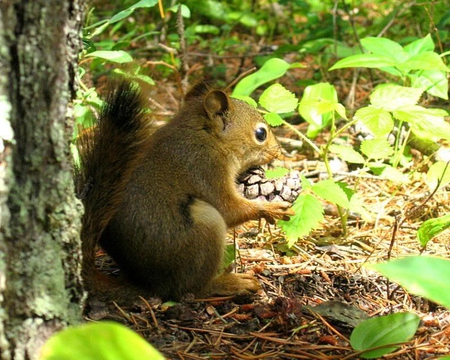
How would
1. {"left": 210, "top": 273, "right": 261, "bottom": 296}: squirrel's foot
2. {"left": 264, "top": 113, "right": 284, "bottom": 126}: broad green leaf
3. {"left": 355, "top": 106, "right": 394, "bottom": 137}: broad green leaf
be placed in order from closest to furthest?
1. {"left": 210, "top": 273, "right": 261, "bottom": 296}: squirrel's foot
2. {"left": 355, "top": 106, "right": 394, "bottom": 137}: broad green leaf
3. {"left": 264, "top": 113, "right": 284, "bottom": 126}: broad green leaf

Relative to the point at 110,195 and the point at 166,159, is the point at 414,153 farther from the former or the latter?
the point at 110,195

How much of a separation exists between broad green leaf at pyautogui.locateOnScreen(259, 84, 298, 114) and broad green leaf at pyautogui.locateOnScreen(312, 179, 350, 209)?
13.9 inches

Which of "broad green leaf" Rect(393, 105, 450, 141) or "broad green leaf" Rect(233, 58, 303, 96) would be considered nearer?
"broad green leaf" Rect(393, 105, 450, 141)

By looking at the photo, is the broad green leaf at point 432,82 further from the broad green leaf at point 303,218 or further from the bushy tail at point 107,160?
the bushy tail at point 107,160

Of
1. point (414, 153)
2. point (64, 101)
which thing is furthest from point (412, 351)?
point (414, 153)

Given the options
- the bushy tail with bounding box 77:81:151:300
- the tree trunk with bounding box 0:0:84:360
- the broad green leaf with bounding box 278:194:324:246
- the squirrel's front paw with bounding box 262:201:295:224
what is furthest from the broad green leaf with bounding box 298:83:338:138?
the tree trunk with bounding box 0:0:84:360

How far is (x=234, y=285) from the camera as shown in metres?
2.08

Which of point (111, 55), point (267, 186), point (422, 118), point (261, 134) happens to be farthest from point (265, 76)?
point (422, 118)

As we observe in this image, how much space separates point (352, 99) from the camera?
3.71 m

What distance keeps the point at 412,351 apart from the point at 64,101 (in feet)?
3.76

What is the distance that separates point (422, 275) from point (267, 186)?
1.50m

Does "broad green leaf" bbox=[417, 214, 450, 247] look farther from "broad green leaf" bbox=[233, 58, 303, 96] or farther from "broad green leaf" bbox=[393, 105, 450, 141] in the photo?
"broad green leaf" bbox=[233, 58, 303, 96]

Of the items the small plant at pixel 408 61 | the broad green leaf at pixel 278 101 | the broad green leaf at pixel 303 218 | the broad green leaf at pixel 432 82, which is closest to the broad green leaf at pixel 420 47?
the small plant at pixel 408 61

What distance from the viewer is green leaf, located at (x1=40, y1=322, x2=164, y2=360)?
105 cm
